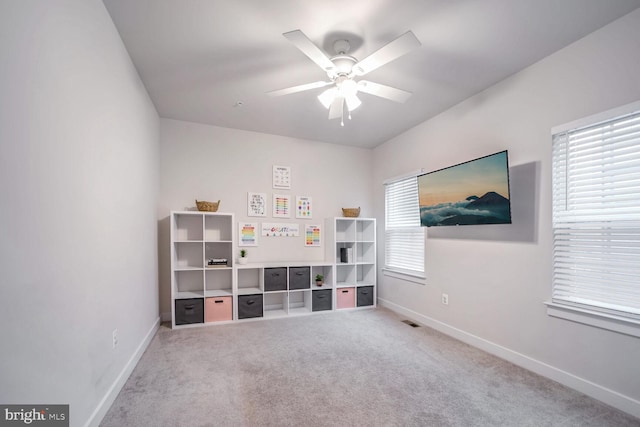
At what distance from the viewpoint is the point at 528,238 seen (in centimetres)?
268

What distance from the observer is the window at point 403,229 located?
4.16 m

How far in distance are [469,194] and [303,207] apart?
99.2 inches

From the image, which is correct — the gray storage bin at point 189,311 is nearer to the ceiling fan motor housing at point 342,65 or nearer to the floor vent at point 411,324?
the floor vent at point 411,324

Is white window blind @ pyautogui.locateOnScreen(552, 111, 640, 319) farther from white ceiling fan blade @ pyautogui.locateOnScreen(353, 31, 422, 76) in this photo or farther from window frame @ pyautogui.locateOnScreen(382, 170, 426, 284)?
window frame @ pyautogui.locateOnScreen(382, 170, 426, 284)

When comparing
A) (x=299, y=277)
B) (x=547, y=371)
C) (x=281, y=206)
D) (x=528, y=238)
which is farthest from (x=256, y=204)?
(x=547, y=371)

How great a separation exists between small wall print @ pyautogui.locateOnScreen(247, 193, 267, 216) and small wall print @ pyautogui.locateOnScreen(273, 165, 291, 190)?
278mm

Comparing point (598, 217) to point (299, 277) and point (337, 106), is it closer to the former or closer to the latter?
point (337, 106)

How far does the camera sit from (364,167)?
529 cm

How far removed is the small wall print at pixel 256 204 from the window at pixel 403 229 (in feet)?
6.43

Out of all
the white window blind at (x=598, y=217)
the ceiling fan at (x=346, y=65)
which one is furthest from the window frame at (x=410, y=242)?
the ceiling fan at (x=346, y=65)

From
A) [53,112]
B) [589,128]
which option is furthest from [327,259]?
[53,112]

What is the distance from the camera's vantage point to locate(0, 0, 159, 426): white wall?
1097mm

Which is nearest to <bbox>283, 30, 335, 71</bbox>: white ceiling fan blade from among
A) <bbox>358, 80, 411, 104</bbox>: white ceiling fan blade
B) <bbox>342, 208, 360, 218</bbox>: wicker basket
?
<bbox>358, 80, 411, 104</bbox>: white ceiling fan blade

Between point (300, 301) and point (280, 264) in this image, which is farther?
point (300, 301)
